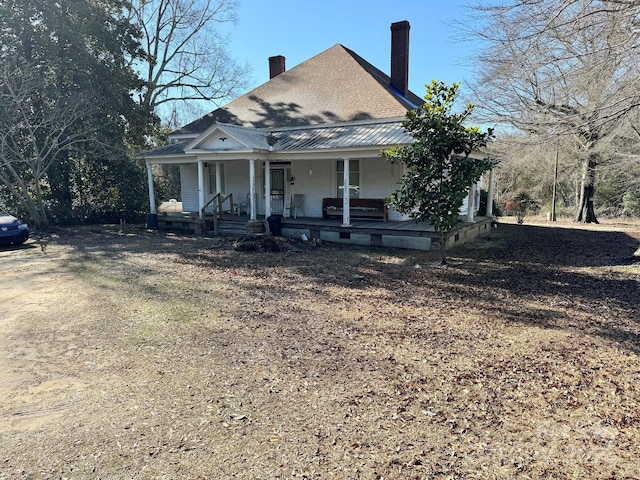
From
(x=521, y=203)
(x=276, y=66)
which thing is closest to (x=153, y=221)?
(x=276, y=66)

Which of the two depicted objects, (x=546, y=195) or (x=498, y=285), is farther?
(x=546, y=195)

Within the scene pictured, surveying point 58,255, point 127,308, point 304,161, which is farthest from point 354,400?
point 304,161

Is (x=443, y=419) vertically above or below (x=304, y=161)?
below

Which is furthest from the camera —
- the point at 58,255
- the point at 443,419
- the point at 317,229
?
the point at 317,229

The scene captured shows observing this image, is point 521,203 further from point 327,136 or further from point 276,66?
point 327,136

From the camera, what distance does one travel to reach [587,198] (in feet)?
73.0

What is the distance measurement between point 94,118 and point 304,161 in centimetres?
960

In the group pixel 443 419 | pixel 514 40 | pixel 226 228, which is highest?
pixel 514 40

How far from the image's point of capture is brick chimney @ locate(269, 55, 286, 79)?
21734 mm

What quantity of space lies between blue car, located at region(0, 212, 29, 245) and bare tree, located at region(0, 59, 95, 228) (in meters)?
2.93

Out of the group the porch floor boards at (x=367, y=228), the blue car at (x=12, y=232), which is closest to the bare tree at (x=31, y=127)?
the blue car at (x=12, y=232)

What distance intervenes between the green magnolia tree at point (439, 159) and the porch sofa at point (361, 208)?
4542 mm

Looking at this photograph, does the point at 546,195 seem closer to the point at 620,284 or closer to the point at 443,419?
the point at 620,284

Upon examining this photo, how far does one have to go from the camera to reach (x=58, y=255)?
12008 mm
